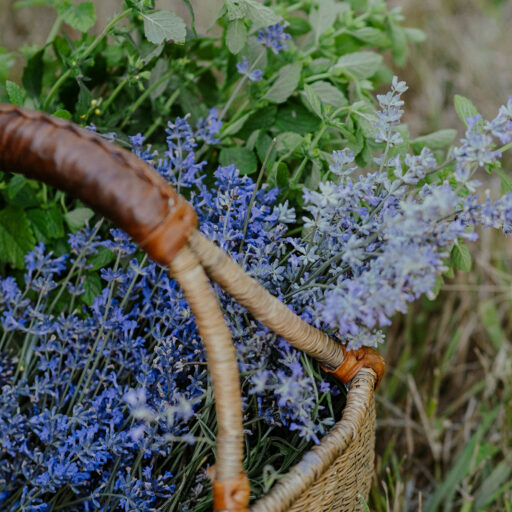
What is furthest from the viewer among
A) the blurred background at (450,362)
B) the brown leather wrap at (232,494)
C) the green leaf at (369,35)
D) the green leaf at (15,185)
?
the blurred background at (450,362)

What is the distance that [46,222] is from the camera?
78 centimetres

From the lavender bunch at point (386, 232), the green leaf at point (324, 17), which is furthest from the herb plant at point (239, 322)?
the green leaf at point (324, 17)

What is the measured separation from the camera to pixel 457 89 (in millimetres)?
1638

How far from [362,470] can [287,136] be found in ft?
1.40

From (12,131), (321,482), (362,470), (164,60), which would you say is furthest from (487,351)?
(12,131)

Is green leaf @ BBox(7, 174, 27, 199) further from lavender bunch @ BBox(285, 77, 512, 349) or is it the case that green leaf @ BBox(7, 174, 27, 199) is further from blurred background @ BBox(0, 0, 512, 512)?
blurred background @ BBox(0, 0, 512, 512)

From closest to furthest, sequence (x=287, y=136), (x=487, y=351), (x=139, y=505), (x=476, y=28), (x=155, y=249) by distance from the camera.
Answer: (x=155, y=249)
(x=139, y=505)
(x=287, y=136)
(x=487, y=351)
(x=476, y=28)

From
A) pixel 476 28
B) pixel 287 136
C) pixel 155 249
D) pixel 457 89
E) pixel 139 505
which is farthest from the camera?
pixel 476 28

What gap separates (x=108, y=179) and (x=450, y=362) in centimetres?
95

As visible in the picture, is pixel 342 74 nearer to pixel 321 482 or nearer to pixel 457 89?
pixel 321 482

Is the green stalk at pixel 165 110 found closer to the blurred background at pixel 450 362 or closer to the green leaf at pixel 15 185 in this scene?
the green leaf at pixel 15 185

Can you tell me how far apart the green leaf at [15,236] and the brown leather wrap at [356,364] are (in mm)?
445

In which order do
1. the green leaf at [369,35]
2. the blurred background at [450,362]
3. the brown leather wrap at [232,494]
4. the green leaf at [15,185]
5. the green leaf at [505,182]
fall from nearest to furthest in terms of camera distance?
the brown leather wrap at [232,494]
the green leaf at [505,182]
the green leaf at [15,185]
the green leaf at [369,35]
the blurred background at [450,362]

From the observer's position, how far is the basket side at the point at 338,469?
50 cm
